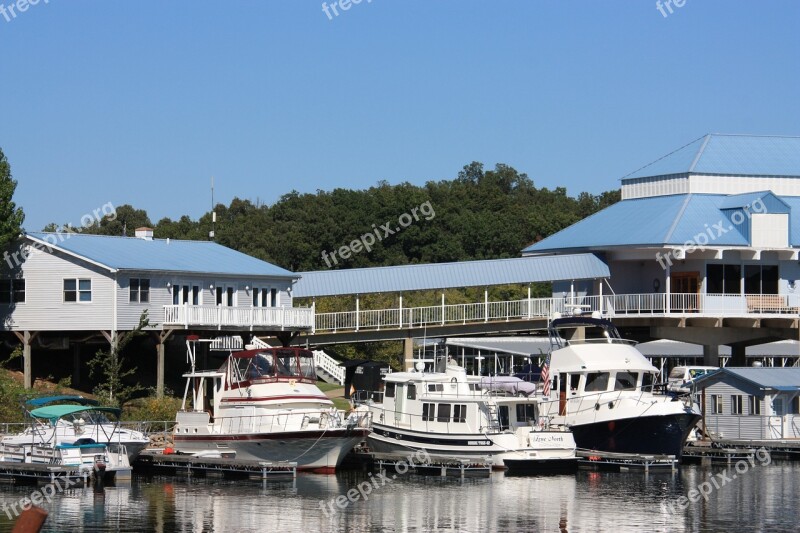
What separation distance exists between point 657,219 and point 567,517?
113 ft

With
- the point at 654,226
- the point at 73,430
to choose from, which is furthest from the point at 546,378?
the point at 654,226

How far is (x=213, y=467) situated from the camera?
4159 centimetres

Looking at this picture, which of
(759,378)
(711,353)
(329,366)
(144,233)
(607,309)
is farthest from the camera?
(711,353)

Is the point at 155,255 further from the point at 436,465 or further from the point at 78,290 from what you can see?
the point at 436,465

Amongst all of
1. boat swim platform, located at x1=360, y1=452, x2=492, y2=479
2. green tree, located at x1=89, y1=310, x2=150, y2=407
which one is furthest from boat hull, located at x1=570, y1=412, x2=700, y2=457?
green tree, located at x1=89, y1=310, x2=150, y2=407

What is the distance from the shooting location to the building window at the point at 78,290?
2087 inches

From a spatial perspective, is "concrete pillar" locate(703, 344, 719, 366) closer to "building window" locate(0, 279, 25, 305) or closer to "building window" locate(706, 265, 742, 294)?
"building window" locate(706, 265, 742, 294)

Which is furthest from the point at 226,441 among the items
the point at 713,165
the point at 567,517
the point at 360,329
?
the point at 713,165

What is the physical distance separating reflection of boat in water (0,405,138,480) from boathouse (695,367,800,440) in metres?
23.5

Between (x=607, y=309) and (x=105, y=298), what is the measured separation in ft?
77.0

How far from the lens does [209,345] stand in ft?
188

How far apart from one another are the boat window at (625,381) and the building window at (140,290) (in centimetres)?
1896

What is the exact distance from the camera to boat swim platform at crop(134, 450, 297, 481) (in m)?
40.6

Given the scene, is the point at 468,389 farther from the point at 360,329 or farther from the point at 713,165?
the point at 713,165
